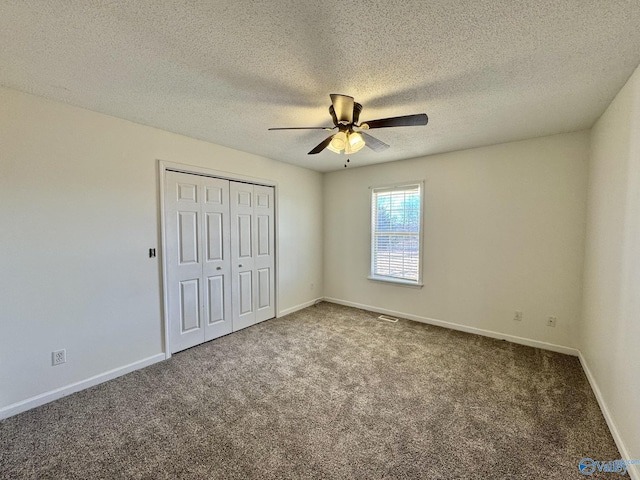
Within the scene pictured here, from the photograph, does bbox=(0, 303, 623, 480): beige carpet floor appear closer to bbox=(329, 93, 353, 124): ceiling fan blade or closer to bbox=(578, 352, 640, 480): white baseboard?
bbox=(578, 352, 640, 480): white baseboard

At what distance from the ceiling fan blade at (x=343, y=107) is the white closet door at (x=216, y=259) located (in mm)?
1966

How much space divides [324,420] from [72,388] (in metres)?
2.18

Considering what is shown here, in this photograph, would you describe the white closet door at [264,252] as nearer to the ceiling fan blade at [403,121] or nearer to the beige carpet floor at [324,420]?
the beige carpet floor at [324,420]

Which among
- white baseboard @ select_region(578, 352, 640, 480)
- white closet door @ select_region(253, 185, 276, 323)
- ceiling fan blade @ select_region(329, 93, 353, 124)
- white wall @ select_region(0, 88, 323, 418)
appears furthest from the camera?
white closet door @ select_region(253, 185, 276, 323)

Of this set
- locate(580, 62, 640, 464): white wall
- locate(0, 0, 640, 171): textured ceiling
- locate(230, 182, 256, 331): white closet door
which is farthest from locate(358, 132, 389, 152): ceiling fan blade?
locate(230, 182, 256, 331): white closet door

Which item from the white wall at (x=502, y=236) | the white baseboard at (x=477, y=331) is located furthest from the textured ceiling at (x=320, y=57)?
the white baseboard at (x=477, y=331)

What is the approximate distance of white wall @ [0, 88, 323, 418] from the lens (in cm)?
200

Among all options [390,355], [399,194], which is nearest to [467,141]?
[399,194]

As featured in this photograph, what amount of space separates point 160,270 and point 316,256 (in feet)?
8.64

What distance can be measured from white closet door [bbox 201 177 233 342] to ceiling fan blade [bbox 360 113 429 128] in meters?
2.10

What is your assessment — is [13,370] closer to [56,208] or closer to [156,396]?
[156,396]

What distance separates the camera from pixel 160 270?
2.82 meters

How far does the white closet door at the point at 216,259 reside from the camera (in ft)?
10.6
